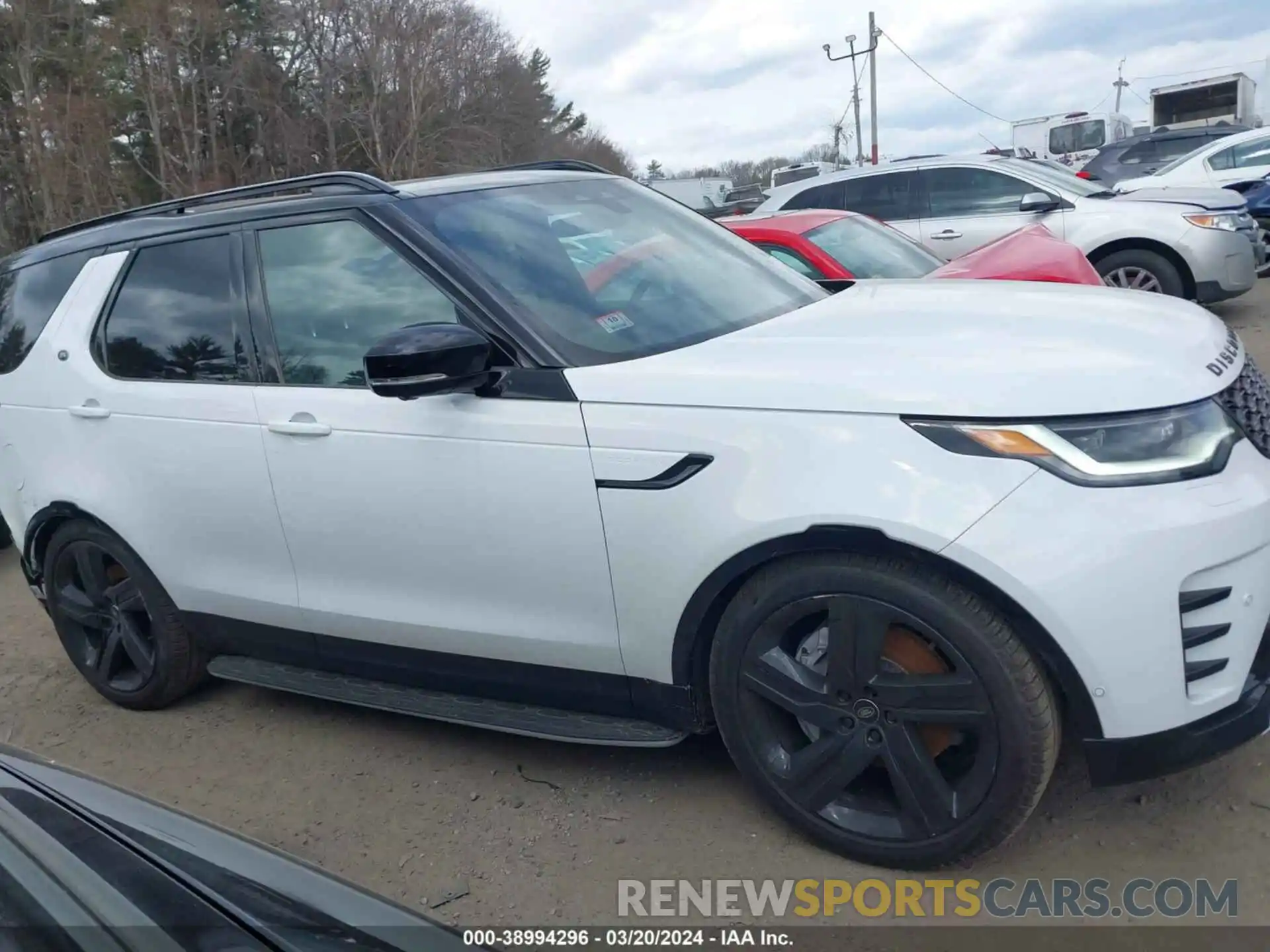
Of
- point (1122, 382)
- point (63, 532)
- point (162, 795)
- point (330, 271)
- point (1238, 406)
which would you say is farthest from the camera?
point (63, 532)

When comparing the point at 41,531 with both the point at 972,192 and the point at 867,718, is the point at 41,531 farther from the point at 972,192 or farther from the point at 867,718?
the point at 972,192

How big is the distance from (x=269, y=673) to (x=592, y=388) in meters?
1.69

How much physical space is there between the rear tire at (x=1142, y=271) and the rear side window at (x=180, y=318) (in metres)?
7.31

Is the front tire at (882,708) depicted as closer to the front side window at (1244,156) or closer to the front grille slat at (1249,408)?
the front grille slat at (1249,408)

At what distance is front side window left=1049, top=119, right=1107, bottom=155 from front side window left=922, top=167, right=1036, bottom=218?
82.1ft

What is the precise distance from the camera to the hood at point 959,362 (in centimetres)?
242

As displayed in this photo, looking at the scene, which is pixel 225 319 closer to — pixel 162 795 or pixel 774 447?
pixel 162 795

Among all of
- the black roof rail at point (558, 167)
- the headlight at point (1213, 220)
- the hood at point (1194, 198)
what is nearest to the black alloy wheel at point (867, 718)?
the black roof rail at point (558, 167)

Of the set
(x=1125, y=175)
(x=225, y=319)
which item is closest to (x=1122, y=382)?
(x=225, y=319)

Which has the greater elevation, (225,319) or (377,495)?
(225,319)

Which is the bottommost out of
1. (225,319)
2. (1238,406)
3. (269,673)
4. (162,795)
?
(162,795)

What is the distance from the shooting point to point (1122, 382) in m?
2.42

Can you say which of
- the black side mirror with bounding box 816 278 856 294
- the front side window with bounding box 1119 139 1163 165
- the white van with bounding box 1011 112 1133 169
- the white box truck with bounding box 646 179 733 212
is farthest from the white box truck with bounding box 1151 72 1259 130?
the black side mirror with bounding box 816 278 856 294

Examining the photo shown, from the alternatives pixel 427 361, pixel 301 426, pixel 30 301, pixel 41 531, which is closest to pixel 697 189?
pixel 30 301
